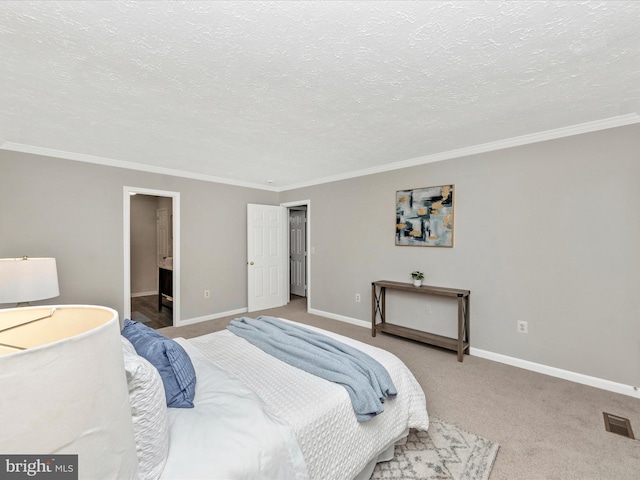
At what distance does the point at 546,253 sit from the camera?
2947 millimetres

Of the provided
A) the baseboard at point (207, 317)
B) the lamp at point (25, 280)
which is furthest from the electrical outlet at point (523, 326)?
the lamp at point (25, 280)

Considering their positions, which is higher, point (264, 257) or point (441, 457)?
point (264, 257)

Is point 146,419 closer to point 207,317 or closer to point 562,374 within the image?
point 562,374

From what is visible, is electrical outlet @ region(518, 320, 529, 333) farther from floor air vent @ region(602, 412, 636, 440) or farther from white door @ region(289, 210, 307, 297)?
white door @ region(289, 210, 307, 297)

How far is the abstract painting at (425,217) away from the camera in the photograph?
359 cm

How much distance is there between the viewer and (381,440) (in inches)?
64.7

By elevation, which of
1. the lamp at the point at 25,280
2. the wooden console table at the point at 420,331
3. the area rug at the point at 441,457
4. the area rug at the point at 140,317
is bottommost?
the area rug at the point at 441,457

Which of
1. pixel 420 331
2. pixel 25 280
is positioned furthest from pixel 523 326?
pixel 25 280

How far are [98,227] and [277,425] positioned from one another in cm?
373

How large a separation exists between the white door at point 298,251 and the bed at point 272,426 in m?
4.80

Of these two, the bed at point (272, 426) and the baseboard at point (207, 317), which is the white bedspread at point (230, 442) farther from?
the baseboard at point (207, 317)

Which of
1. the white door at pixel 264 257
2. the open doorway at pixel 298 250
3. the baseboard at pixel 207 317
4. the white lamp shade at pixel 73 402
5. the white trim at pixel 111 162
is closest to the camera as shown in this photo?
the white lamp shade at pixel 73 402

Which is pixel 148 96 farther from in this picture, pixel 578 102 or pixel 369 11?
pixel 578 102

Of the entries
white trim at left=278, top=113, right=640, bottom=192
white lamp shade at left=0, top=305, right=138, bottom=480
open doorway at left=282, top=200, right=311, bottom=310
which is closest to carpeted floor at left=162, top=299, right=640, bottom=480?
white lamp shade at left=0, top=305, right=138, bottom=480
